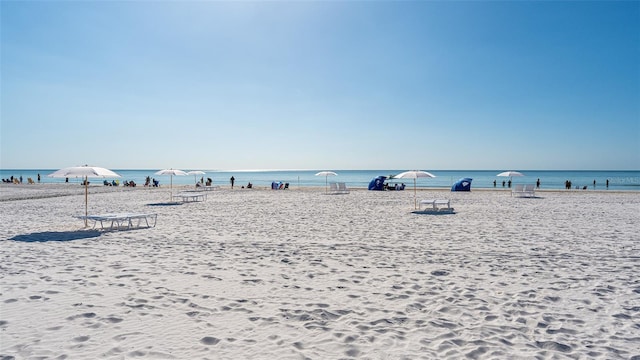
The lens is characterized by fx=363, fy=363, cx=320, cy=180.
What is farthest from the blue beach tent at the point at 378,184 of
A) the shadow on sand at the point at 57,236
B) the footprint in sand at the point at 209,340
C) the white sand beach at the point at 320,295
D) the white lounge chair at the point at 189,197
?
the footprint in sand at the point at 209,340

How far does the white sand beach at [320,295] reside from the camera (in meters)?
3.37

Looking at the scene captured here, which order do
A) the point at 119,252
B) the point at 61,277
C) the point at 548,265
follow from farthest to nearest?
the point at 119,252, the point at 548,265, the point at 61,277

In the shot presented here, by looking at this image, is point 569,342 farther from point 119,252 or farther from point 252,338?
point 119,252

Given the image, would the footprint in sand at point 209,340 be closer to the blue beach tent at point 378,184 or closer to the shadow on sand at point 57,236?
the shadow on sand at point 57,236

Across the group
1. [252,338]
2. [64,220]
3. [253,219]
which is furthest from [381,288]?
[64,220]

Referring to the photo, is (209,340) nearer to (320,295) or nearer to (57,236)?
(320,295)

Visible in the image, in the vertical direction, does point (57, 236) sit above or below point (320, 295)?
above

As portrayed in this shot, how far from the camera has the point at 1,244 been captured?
767 centimetres

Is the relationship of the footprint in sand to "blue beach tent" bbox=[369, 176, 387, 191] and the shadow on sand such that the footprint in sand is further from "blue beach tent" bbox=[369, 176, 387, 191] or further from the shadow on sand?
"blue beach tent" bbox=[369, 176, 387, 191]

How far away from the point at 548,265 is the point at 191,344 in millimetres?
5699

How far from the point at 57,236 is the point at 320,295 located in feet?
24.2

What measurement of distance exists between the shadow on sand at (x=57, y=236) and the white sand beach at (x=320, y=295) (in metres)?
0.09

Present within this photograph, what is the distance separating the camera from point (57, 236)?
28.3ft

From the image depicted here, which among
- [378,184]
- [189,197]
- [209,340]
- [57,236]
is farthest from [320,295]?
[378,184]
